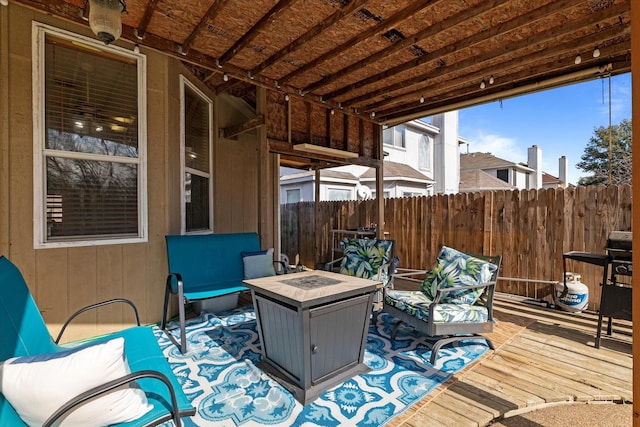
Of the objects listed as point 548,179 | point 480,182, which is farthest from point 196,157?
point 548,179

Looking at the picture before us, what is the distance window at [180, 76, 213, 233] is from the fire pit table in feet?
6.86

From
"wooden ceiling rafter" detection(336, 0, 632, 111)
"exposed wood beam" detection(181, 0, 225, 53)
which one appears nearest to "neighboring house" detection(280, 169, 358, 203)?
"wooden ceiling rafter" detection(336, 0, 632, 111)

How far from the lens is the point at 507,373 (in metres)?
2.57

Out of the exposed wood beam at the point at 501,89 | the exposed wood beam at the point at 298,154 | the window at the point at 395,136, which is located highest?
the window at the point at 395,136

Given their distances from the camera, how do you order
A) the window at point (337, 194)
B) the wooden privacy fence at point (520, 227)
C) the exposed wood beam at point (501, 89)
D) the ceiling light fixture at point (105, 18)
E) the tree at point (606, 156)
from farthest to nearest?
1. the tree at point (606, 156)
2. the window at point (337, 194)
3. the wooden privacy fence at point (520, 227)
4. the exposed wood beam at point (501, 89)
5. the ceiling light fixture at point (105, 18)

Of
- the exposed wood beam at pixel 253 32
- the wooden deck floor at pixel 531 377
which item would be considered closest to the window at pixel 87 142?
the exposed wood beam at pixel 253 32

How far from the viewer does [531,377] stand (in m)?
2.51

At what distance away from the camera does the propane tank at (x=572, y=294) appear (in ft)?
12.9

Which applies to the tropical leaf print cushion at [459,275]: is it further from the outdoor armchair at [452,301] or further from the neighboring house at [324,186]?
the neighboring house at [324,186]

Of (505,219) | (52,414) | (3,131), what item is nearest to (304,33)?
(3,131)

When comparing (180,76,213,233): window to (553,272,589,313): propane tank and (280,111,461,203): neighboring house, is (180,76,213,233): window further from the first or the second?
(280,111,461,203): neighboring house

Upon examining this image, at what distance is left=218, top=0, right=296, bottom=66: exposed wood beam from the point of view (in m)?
2.68

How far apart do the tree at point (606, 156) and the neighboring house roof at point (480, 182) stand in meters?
5.08

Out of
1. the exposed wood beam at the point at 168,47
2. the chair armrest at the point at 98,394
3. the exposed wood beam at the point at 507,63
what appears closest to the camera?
the chair armrest at the point at 98,394
